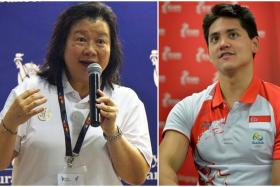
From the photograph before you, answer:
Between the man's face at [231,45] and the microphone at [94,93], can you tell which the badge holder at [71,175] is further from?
the man's face at [231,45]

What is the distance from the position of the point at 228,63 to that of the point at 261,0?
424mm

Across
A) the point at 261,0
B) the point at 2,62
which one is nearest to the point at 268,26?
the point at 261,0

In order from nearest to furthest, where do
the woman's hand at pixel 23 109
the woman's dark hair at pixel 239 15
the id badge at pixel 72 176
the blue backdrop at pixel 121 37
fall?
the woman's hand at pixel 23 109, the id badge at pixel 72 176, the woman's dark hair at pixel 239 15, the blue backdrop at pixel 121 37

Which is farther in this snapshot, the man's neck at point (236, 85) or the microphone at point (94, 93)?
the man's neck at point (236, 85)

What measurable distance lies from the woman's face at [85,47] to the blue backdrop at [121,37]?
0.45ft

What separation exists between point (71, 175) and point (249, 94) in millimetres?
938

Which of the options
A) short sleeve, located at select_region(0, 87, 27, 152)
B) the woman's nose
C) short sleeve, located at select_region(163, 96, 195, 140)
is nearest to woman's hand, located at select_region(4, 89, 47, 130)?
short sleeve, located at select_region(0, 87, 27, 152)

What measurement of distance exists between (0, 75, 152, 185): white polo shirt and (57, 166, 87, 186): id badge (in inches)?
0.9

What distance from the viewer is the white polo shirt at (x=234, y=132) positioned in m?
1.89

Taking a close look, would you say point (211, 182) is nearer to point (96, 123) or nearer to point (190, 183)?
point (190, 183)

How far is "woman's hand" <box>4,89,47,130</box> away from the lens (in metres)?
1.79

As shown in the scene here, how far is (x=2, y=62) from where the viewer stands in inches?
84.7

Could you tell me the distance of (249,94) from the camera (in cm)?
199

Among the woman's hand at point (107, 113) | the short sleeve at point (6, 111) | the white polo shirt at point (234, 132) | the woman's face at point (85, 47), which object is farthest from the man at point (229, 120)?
the short sleeve at point (6, 111)
